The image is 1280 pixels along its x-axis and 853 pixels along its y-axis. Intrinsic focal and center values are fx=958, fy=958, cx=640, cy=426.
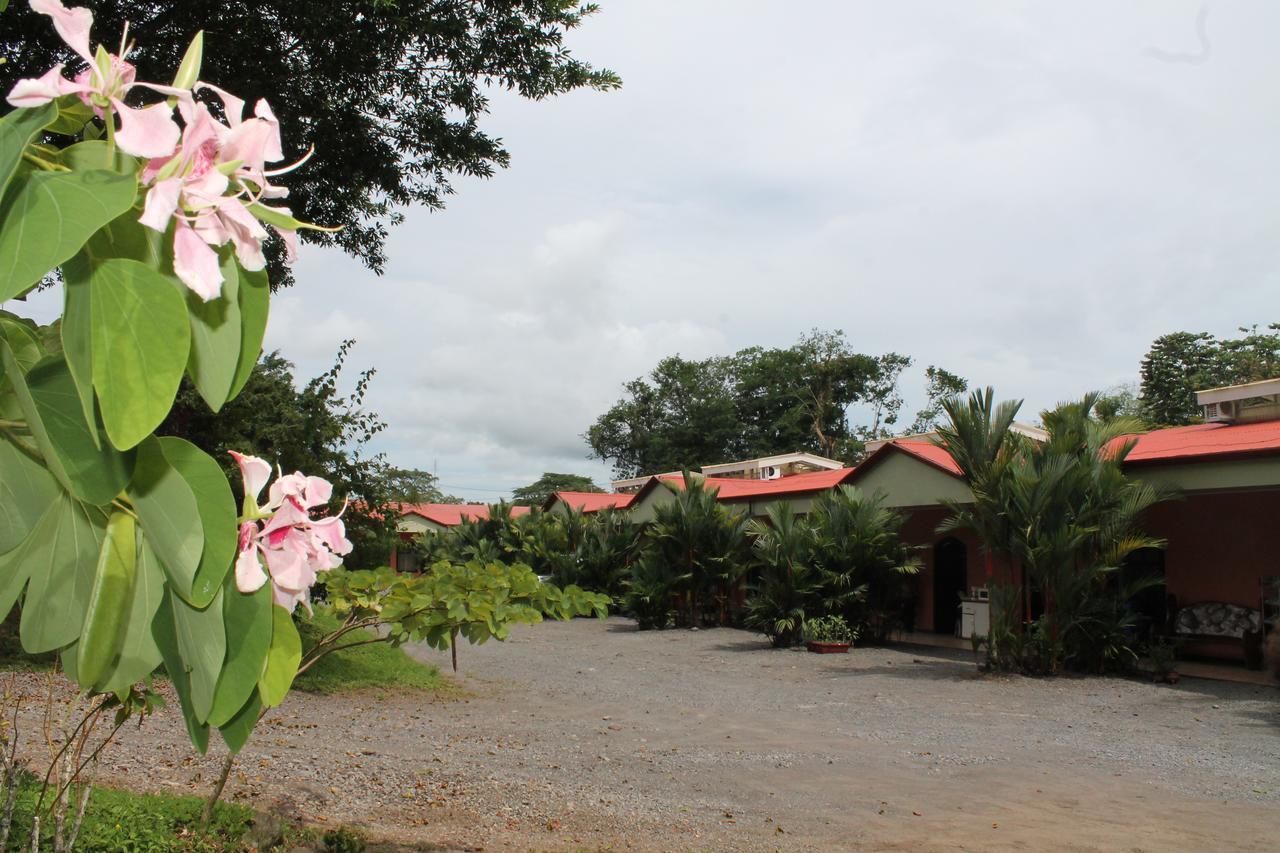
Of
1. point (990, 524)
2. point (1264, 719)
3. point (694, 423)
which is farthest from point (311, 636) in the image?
point (694, 423)

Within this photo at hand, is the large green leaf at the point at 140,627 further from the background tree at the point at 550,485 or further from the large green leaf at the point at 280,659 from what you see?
the background tree at the point at 550,485

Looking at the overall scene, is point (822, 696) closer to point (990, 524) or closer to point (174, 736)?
point (990, 524)

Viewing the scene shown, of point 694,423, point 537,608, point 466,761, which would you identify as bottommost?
point 466,761

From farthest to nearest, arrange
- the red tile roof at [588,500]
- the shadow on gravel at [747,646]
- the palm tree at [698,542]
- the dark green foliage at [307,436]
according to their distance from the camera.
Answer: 1. the red tile roof at [588,500]
2. the palm tree at [698,542]
3. the shadow on gravel at [747,646]
4. the dark green foliage at [307,436]

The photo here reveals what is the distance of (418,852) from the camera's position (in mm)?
5086

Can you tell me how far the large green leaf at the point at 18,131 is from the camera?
0.78m

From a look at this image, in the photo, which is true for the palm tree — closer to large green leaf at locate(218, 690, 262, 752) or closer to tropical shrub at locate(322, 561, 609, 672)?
tropical shrub at locate(322, 561, 609, 672)

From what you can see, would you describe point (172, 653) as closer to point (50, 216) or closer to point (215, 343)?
point (215, 343)

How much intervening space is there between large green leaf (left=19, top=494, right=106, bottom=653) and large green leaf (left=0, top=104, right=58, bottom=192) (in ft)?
1.16

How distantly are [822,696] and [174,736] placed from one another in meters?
7.38

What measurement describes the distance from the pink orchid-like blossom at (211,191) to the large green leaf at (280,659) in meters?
0.40

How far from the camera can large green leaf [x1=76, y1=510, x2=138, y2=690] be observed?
3.11 ft

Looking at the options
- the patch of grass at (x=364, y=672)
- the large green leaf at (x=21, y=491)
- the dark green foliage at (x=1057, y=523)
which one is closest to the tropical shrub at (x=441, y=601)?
the large green leaf at (x=21, y=491)

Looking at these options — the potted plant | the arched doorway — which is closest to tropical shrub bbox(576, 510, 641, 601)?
the arched doorway
